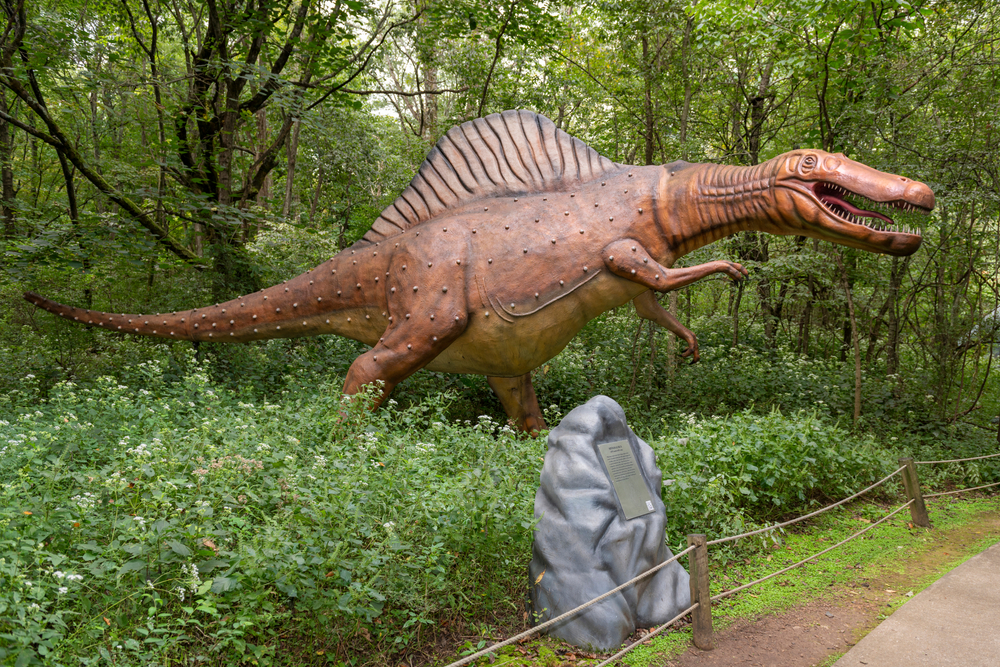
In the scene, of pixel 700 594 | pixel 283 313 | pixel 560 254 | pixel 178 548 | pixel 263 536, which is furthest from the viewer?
pixel 283 313

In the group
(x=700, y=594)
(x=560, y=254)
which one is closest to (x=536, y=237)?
(x=560, y=254)

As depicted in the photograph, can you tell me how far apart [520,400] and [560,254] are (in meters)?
1.58

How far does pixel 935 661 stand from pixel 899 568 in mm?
1358

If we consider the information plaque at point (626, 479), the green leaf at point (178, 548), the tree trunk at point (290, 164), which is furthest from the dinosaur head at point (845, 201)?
the tree trunk at point (290, 164)

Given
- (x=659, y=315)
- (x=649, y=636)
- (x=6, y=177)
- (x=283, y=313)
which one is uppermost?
(x=6, y=177)

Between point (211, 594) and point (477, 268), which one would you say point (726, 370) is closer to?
point (477, 268)

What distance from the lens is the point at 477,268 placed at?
5078mm

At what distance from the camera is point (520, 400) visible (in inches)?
236

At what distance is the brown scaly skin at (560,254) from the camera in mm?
4676

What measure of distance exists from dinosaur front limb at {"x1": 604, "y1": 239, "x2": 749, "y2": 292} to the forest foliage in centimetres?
109

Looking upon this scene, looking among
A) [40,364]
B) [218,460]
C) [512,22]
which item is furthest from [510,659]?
[512,22]

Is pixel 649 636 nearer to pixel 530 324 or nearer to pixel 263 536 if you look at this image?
pixel 263 536

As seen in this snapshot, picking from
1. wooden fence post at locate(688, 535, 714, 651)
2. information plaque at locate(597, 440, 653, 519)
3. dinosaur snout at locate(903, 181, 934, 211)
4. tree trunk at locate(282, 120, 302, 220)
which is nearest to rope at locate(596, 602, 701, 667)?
wooden fence post at locate(688, 535, 714, 651)

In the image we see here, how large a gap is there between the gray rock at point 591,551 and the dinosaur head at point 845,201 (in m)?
2.24
